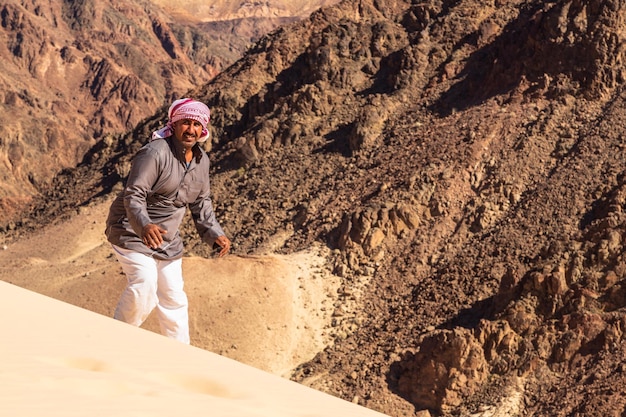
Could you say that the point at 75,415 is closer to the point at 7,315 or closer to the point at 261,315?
the point at 7,315

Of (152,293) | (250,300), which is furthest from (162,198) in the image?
(250,300)

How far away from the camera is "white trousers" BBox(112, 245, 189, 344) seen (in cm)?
655

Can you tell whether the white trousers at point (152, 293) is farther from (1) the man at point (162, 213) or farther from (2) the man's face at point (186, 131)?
(2) the man's face at point (186, 131)

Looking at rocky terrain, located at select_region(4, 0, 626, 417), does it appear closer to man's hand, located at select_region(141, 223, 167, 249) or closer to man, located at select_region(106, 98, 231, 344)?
man, located at select_region(106, 98, 231, 344)

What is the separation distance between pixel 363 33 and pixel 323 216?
8648 millimetres

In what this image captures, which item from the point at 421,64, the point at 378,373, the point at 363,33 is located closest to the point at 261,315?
the point at 378,373

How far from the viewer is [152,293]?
21.6 ft

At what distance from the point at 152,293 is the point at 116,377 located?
178 centimetres

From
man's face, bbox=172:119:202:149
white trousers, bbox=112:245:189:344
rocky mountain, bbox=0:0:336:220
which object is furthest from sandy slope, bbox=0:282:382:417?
rocky mountain, bbox=0:0:336:220

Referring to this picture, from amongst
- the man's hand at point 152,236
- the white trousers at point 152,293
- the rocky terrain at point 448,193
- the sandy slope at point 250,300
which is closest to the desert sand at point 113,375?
the white trousers at point 152,293

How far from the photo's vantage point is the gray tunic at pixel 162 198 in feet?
20.9

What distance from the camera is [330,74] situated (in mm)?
25484

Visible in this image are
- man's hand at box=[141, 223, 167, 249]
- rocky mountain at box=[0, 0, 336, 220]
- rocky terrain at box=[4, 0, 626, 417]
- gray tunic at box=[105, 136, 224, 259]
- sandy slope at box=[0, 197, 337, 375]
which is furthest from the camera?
rocky mountain at box=[0, 0, 336, 220]

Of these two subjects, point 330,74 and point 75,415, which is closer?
point 75,415
